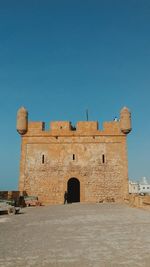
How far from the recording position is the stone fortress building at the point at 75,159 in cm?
2170

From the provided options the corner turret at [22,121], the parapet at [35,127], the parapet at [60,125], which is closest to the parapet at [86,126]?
the parapet at [60,125]

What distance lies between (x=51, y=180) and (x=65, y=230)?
14.3 m

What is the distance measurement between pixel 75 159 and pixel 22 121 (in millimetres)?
5004

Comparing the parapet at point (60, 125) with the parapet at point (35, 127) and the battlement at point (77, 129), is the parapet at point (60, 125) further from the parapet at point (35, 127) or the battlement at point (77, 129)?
the parapet at point (35, 127)

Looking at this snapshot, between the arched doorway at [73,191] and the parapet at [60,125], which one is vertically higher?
the parapet at [60,125]

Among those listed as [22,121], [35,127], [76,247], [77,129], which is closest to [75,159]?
[77,129]

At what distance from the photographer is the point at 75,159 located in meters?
22.2

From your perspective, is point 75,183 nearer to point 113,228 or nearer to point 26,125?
point 26,125

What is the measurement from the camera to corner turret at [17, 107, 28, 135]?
2256cm

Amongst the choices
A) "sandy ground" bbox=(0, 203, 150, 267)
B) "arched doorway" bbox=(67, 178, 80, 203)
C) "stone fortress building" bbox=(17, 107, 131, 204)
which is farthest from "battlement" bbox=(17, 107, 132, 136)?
A: "sandy ground" bbox=(0, 203, 150, 267)

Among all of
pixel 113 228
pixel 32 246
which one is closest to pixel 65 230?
pixel 113 228

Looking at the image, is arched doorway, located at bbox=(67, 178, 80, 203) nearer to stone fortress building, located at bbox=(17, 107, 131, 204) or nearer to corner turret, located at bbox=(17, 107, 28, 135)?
stone fortress building, located at bbox=(17, 107, 131, 204)

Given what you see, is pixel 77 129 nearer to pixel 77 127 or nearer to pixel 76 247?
pixel 77 127

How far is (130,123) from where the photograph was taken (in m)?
22.5
